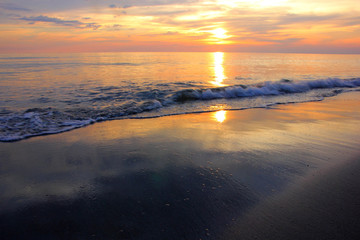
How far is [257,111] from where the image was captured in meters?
9.26

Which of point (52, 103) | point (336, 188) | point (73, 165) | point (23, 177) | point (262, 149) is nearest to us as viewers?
point (336, 188)

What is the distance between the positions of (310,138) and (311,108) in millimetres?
4564

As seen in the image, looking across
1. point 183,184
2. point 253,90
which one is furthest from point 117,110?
point 253,90

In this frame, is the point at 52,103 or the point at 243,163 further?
the point at 52,103

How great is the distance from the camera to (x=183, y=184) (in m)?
3.66

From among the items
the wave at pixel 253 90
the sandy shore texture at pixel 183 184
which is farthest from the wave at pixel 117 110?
the sandy shore texture at pixel 183 184

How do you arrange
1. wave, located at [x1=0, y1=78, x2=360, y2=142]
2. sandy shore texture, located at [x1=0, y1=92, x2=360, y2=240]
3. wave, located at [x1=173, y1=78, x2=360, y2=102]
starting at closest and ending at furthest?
sandy shore texture, located at [x1=0, y1=92, x2=360, y2=240], wave, located at [x1=0, y1=78, x2=360, y2=142], wave, located at [x1=173, y1=78, x2=360, y2=102]

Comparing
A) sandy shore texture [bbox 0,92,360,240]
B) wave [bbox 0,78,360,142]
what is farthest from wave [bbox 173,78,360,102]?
sandy shore texture [bbox 0,92,360,240]

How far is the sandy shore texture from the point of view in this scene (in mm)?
2734

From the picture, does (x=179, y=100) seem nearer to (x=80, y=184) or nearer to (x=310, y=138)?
(x=310, y=138)

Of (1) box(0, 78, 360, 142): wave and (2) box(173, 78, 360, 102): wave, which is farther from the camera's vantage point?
(2) box(173, 78, 360, 102): wave

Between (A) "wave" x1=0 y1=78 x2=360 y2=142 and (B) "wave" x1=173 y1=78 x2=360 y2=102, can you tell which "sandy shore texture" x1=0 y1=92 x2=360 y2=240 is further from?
(B) "wave" x1=173 y1=78 x2=360 y2=102


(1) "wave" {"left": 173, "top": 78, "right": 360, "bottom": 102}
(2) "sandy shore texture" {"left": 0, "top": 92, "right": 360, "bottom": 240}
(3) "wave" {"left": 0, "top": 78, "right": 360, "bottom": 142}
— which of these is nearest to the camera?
(2) "sandy shore texture" {"left": 0, "top": 92, "right": 360, "bottom": 240}

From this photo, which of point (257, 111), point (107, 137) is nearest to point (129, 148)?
point (107, 137)
